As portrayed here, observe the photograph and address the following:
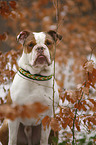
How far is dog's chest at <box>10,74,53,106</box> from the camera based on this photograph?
81.7 inches

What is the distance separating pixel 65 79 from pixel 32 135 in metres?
4.01

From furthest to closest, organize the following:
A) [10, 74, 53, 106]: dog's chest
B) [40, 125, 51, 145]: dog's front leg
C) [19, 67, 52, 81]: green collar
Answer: [40, 125, 51, 145]: dog's front leg, [19, 67, 52, 81]: green collar, [10, 74, 53, 106]: dog's chest

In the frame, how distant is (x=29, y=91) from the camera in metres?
2.12

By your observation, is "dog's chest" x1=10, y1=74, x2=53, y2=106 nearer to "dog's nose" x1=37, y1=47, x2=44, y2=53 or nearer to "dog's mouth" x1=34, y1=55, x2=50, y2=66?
"dog's mouth" x1=34, y1=55, x2=50, y2=66

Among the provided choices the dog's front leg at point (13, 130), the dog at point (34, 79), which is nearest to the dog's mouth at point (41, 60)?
the dog at point (34, 79)

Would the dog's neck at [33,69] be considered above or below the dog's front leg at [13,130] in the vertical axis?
above

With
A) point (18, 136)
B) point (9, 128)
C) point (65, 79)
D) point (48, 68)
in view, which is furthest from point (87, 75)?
point (65, 79)

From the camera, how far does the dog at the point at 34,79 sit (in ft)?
6.91

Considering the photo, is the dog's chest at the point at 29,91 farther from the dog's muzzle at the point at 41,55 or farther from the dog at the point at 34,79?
the dog's muzzle at the point at 41,55

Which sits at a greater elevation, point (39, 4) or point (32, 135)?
point (39, 4)

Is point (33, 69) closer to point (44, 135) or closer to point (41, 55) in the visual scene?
point (41, 55)

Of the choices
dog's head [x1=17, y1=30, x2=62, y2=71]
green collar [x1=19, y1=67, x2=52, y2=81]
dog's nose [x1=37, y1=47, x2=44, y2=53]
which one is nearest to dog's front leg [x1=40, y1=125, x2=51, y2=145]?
green collar [x1=19, y1=67, x2=52, y2=81]

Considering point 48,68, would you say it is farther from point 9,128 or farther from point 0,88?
point 0,88

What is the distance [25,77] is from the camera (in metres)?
2.17
